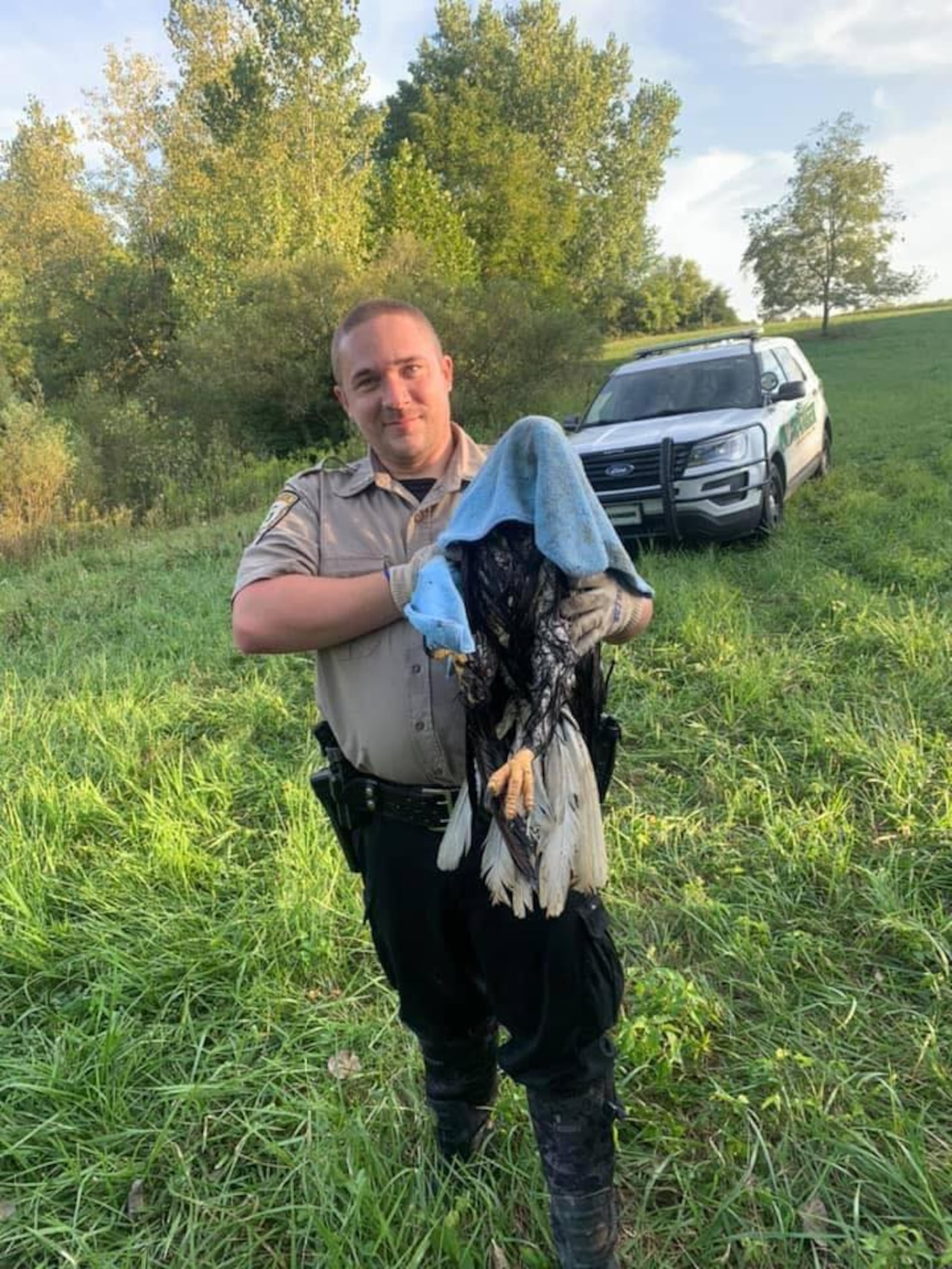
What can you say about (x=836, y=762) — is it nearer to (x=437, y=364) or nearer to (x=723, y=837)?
(x=723, y=837)

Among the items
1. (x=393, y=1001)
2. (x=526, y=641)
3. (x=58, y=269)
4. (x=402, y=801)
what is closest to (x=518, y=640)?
(x=526, y=641)

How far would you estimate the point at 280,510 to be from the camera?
1.64 meters

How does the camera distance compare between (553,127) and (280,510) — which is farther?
(553,127)

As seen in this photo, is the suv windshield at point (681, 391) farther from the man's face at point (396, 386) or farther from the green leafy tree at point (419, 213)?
the green leafy tree at point (419, 213)

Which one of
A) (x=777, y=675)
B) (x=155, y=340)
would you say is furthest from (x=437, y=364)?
(x=155, y=340)

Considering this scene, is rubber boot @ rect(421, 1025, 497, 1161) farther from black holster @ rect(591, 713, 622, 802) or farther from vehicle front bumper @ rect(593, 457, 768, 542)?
vehicle front bumper @ rect(593, 457, 768, 542)

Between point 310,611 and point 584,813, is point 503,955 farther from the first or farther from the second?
point 310,611

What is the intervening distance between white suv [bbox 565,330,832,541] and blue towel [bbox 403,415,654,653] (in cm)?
530

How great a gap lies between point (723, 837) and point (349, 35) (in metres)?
23.5

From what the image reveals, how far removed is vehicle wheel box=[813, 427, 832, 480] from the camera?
9.30 meters

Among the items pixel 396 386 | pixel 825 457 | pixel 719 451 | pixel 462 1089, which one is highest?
pixel 396 386

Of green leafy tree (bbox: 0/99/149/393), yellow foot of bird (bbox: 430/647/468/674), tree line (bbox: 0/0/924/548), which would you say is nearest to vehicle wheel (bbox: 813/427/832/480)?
tree line (bbox: 0/0/924/548)

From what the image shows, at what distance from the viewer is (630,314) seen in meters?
46.7

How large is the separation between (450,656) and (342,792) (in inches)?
23.7
